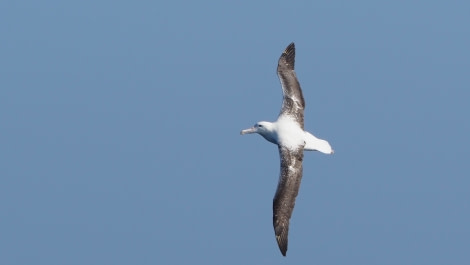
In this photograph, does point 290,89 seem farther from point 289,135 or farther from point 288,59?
point 289,135

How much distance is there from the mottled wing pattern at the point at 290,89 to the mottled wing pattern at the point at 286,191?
7.04ft

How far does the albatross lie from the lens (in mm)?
31269

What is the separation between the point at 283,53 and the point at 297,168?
17.9 feet

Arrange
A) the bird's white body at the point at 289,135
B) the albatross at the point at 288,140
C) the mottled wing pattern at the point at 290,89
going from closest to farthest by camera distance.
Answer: the albatross at the point at 288,140 → the bird's white body at the point at 289,135 → the mottled wing pattern at the point at 290,89

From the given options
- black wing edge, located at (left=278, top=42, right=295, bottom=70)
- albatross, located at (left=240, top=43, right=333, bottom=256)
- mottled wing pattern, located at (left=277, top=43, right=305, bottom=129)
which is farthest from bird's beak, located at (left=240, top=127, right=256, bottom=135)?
black wing edge, located at (left=278, top=42, right=295, bottom=70)

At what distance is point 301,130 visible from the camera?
3416cm

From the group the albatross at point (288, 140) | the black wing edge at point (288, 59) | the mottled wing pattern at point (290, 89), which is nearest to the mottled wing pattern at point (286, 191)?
the albatross at point (288, 140)

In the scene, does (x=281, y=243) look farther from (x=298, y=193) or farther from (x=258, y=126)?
(x=258, y=126)

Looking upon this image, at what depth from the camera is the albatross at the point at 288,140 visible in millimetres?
31269

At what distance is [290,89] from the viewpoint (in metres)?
35.2

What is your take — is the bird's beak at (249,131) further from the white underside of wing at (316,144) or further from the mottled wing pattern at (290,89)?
the white underside of wing at (316,144)

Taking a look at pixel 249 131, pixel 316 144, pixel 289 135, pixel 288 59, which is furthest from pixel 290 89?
pixel 316 144

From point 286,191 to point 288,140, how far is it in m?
2.25

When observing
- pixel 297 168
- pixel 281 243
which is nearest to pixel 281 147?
pixel 297 168
